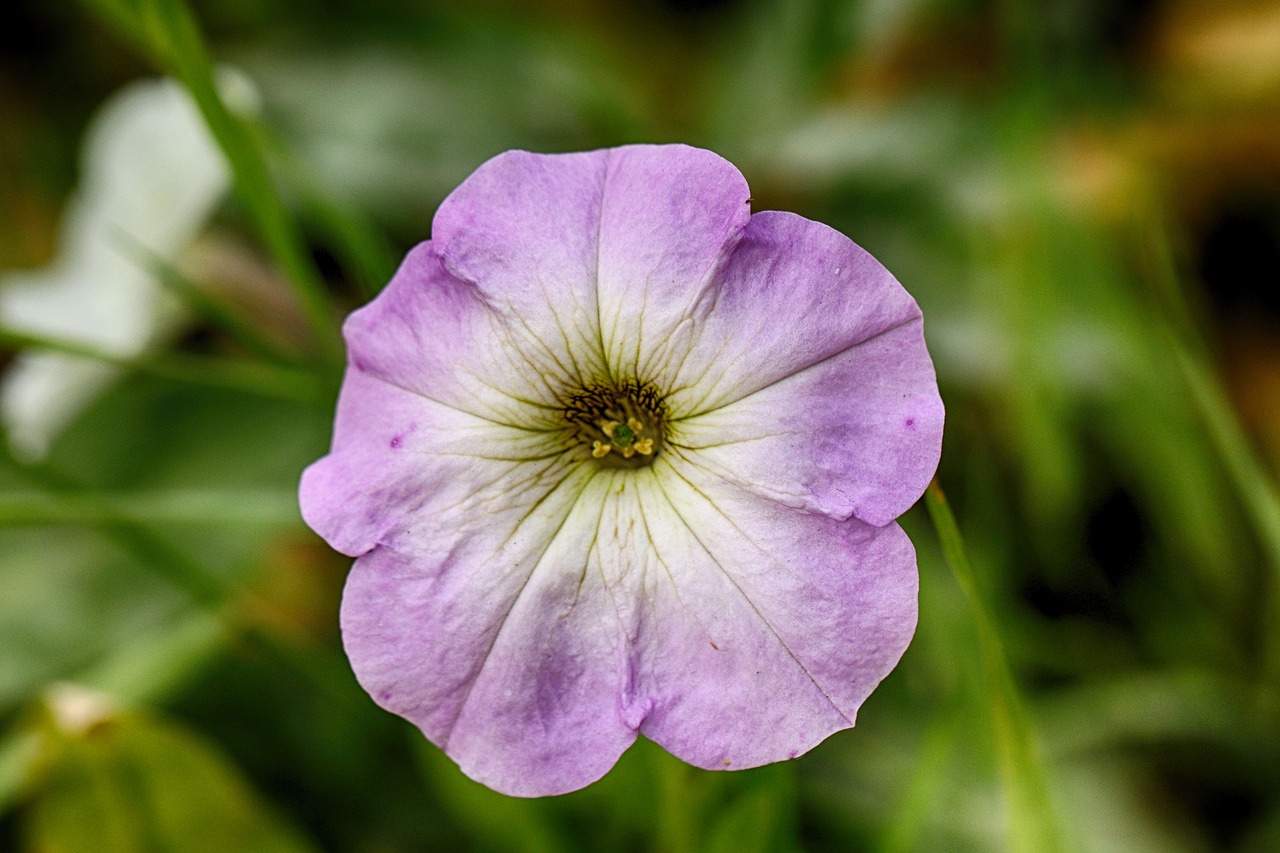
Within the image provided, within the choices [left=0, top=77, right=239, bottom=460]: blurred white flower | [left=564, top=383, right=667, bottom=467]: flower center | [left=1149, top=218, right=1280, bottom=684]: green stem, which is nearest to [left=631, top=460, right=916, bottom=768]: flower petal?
[left=564, top=383, right=667, bottom=467]: flower center

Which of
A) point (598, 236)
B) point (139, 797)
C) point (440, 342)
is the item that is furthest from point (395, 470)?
point (139, 797)

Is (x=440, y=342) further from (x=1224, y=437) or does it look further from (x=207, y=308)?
(x=1224, y=437)

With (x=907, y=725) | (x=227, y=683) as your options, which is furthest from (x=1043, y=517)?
(x=227, y=683)

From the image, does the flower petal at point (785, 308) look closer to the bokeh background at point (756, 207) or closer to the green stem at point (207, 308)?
the bokeh background at point (756, 207)

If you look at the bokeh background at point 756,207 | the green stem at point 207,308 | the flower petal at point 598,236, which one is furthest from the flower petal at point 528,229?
the green stem at point 207,308

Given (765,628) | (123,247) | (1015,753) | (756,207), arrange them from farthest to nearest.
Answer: (756,207) → (123,247) → (1015,753) → (765,628)

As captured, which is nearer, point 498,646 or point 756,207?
point 498,646

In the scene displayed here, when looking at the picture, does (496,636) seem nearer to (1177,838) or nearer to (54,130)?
(1177,838)

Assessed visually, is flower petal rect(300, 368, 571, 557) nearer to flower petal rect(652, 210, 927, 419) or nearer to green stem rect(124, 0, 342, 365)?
flower petal rect(652, 210, 927, 419)
